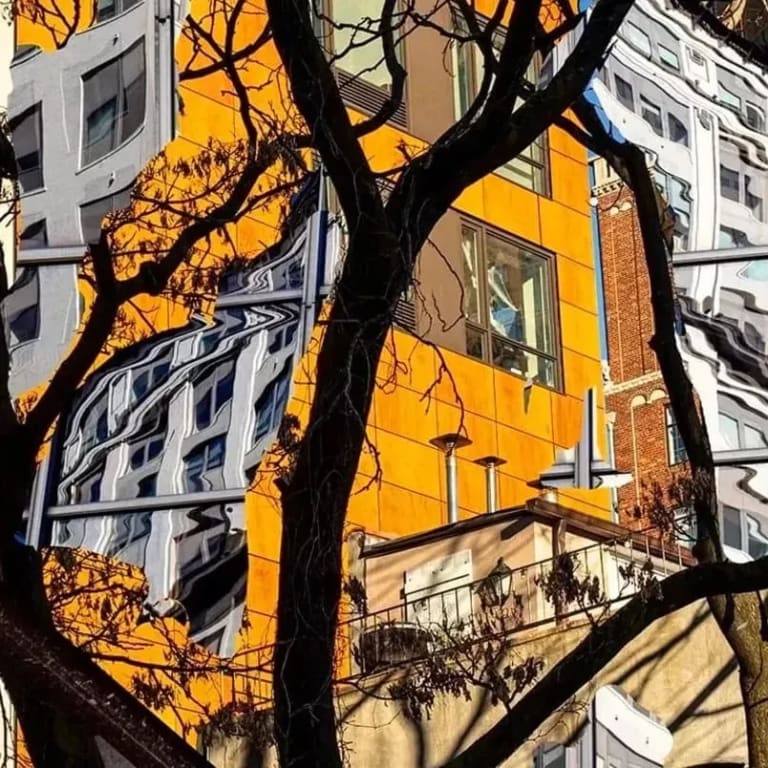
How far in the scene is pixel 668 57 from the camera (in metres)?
10.1

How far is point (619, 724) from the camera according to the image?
1462cm

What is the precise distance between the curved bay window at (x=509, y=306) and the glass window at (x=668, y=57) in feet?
47.5

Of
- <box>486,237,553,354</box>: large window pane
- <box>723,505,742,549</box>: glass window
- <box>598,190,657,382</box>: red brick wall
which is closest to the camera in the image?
<box>723,505,742,549</box>: glass window

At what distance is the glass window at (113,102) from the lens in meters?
10.0

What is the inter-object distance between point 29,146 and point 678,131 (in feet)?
10.0

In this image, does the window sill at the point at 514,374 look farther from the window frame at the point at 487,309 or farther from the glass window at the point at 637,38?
the glass window at the point at 637,38

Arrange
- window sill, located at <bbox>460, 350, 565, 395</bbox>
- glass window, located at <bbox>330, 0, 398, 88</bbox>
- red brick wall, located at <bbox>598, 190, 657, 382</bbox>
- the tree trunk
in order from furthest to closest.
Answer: red brick wall, located at <bbox>598, 190, 657, 382</bbox> < window sill, located at <bbox>460, 350, 565, 395</bbox> < glass window, located at <bbox>330, 0, 398, 88</bbox> < the tree trunk

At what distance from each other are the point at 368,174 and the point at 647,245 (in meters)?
2.04

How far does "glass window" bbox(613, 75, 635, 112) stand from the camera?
9.91m

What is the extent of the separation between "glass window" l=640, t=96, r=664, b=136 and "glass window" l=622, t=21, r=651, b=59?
0.79 ft

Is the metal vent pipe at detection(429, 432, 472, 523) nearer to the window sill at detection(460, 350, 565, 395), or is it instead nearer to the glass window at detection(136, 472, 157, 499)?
the window sill at detection(460, 350, 565, 395)

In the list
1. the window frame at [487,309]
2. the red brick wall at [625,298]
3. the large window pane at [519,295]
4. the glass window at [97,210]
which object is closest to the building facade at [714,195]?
the glass window at [97,210]

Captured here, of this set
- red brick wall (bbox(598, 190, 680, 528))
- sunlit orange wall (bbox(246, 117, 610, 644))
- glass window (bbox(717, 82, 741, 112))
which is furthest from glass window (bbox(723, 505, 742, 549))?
red brick wall (bbox(598, 190, 680, 528))

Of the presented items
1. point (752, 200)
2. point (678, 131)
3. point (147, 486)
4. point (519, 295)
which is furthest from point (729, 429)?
point (519, 295)
